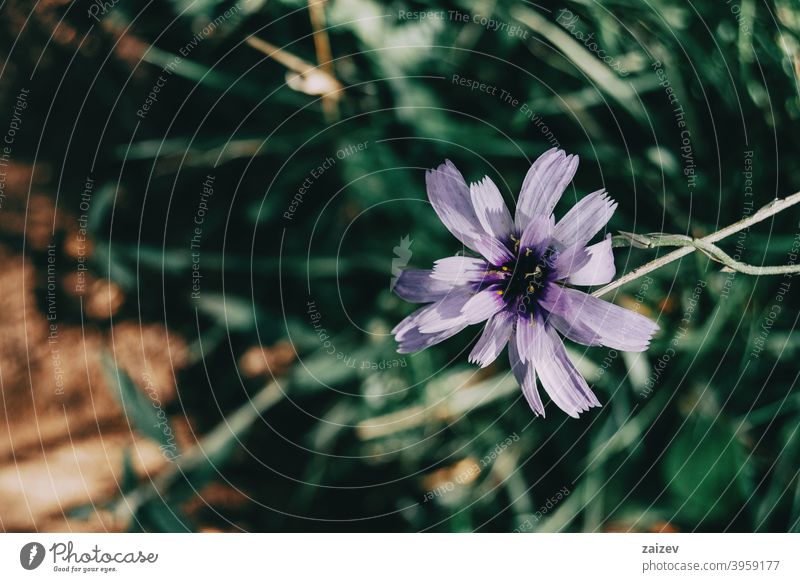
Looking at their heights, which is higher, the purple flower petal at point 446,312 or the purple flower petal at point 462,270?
the purple flower petal at point 462,270

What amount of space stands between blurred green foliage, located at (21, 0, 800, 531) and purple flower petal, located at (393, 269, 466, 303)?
0.08ft

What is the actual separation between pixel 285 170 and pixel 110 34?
0.18m

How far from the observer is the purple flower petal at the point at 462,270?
390mm

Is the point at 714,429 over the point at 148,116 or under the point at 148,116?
under

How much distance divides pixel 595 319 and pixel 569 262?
46mm

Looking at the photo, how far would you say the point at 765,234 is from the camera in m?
0.47

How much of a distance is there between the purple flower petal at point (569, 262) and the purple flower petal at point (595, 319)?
1 cm
